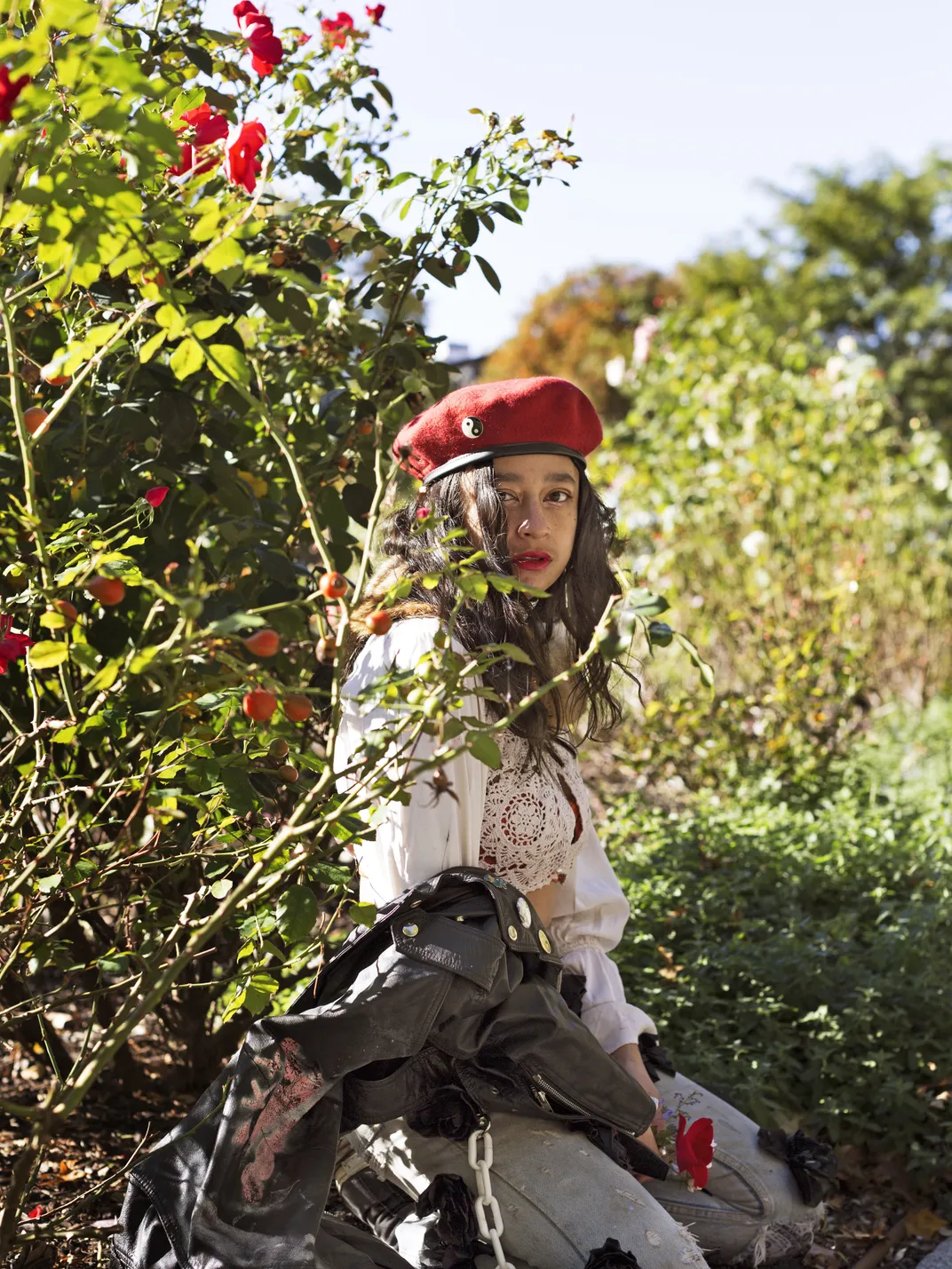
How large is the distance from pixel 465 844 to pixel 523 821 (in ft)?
0.69

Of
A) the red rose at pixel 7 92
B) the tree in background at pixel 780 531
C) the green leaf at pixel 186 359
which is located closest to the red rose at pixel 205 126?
the green leaf at pixel 186 359

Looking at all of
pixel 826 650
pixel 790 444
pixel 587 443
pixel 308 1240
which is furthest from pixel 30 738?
pixel 790 444

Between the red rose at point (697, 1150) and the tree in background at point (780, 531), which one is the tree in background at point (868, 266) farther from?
the red rose at point (697, 1150)

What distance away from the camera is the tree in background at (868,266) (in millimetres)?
A: 15438

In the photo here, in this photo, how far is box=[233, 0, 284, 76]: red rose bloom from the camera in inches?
74.7

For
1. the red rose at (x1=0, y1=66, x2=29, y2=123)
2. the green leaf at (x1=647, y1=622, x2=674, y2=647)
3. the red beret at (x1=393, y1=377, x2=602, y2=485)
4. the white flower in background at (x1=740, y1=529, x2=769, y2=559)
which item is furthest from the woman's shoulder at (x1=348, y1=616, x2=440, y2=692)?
the white flower in background at (x1=740, y1=529, x2=769, y2=559)

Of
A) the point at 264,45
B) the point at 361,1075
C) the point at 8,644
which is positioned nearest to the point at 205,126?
the point at 264,45

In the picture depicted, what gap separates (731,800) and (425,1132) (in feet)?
7.94

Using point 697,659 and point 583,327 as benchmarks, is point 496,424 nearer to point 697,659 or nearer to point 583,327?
point 697,659

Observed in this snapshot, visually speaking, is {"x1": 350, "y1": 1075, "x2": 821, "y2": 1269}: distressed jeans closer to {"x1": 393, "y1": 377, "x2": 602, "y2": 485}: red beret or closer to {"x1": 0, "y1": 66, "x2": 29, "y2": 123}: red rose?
{"x1": 393, "y1": 377, "x2": 602, "y2": 485}: red beret

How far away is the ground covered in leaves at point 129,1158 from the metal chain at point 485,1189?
63 centimetres

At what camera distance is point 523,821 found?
1992 millimetres

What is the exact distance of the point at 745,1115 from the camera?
2404mm

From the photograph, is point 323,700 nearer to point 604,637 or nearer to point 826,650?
point 604,637
